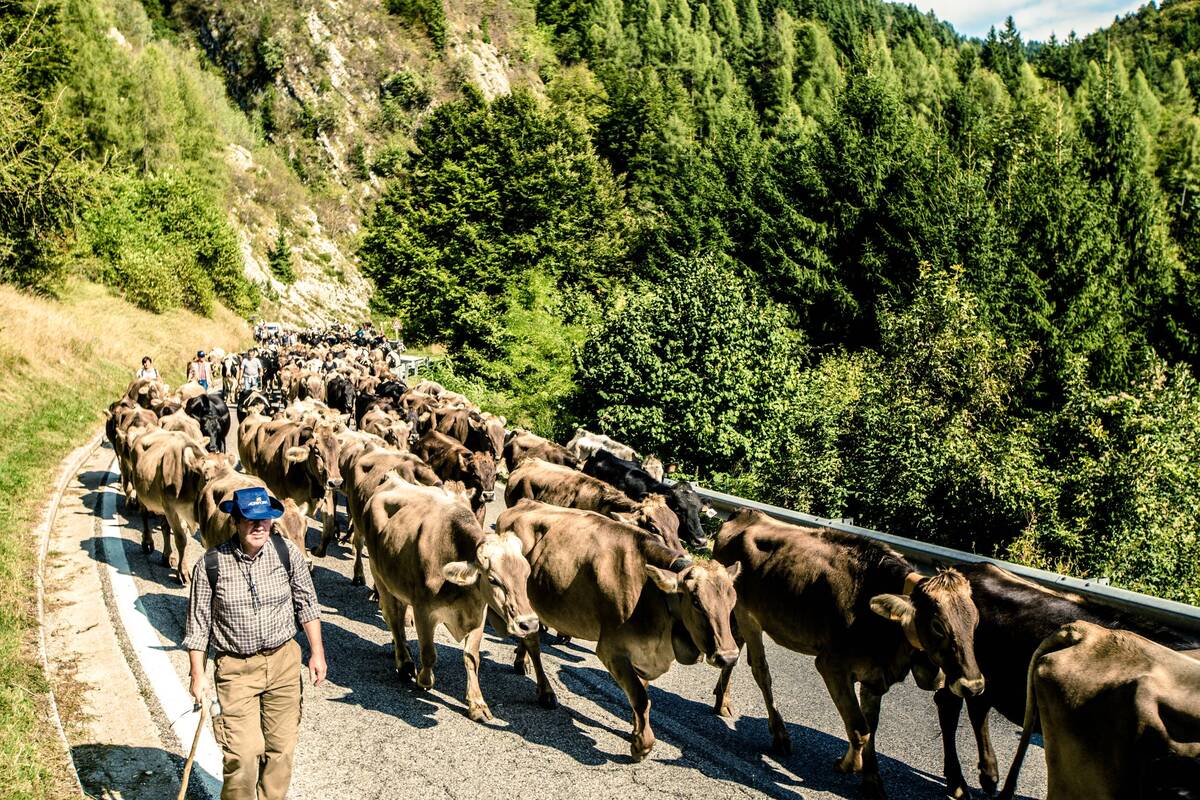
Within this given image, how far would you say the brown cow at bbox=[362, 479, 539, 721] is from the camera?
762 centimetres

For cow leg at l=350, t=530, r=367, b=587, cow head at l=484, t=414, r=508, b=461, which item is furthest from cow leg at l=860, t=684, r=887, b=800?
cow head at l=484, t=414, r=508, b=461

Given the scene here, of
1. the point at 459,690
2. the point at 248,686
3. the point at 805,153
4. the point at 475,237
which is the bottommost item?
the point at 459,690

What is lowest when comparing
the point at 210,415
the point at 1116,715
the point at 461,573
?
the point at 210,415

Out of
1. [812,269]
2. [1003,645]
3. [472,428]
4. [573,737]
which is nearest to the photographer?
[1003,645]

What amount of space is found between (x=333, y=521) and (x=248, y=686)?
25.6 feet

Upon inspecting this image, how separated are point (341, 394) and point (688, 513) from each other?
14755mm

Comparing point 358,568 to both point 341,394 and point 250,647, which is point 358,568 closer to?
point 250,647

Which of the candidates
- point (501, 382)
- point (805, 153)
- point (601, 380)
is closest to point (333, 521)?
point (601, 380)

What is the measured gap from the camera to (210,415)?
19.3m

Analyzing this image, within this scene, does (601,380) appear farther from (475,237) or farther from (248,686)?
(475,237)

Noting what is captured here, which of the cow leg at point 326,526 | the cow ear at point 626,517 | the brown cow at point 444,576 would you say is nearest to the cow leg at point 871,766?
the brown cow at point 444,576

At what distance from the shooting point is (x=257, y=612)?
217 inches

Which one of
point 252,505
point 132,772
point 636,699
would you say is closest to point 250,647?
point 252,505

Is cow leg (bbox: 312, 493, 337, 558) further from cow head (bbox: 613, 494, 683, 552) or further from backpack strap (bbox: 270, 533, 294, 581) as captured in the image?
backpack strap (bbox: 270, 533, 294, 581)
